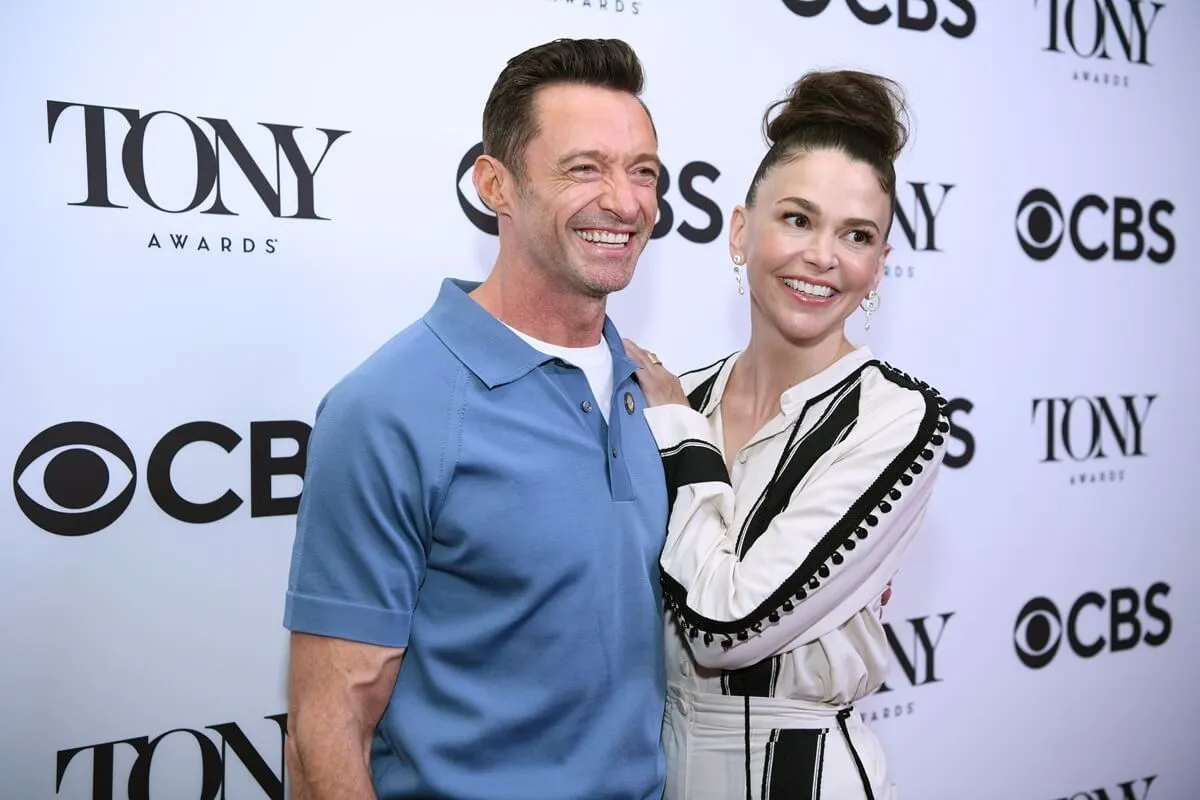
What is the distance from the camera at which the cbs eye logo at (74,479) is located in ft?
5.57

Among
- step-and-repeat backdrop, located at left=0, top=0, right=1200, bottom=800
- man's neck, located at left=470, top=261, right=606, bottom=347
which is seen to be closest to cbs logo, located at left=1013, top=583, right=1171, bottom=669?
step-and-repeat backdrop, located at left=0, top=0, right=1200, bottom=800

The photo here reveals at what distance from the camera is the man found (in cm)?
125

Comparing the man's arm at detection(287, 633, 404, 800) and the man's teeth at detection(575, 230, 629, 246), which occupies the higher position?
the man's teeth at detection(575, 230, 629, 246)

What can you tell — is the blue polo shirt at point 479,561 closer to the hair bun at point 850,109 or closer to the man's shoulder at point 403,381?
the man's shoulder at point 403,381

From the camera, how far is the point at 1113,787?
302 cm

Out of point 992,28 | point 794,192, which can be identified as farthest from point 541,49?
point 992,28

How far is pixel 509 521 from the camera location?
1.29 metres

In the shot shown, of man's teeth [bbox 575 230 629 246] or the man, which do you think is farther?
man's teeth [bbox 575 230 629 246]

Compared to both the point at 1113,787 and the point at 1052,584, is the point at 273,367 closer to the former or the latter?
the point at 1052,584

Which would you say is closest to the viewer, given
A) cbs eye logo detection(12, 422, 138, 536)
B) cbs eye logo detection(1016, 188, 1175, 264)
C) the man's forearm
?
the man's forearm

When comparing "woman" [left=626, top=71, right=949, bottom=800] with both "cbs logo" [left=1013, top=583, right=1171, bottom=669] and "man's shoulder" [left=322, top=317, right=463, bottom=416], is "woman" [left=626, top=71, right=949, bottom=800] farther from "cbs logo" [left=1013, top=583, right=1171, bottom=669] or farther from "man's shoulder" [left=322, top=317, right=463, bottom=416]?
"cbs logo" [left=1013, top=583, right=1171, bottom=669]

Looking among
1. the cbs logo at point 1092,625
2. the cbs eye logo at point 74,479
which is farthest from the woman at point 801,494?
the cbs logo at point 1092,625

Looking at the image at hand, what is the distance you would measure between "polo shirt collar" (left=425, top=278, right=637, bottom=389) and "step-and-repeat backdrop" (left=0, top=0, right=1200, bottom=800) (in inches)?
23.5

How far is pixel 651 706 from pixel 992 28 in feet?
6.85
